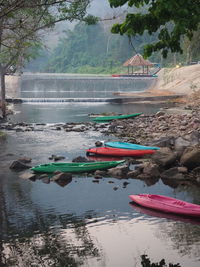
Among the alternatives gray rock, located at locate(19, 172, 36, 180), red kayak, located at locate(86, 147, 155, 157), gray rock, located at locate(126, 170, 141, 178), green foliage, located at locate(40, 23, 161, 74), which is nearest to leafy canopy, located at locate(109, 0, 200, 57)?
gray rock, located at locate(126, 170, 141, 178)

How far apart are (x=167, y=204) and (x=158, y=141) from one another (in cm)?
931

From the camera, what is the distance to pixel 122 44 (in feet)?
295

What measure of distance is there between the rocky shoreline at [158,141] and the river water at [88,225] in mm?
620

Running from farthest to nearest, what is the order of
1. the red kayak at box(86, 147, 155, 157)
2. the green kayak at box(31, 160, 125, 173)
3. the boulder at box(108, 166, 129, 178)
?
the red kayak at box(86, 147, 155, 157)
the green kayak at box(31, 160, 125, 173)
the boulder at box(108, 166, 129, 178)

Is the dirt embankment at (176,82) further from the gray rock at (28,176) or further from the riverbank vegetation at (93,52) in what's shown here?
the gray rock at (28,176)

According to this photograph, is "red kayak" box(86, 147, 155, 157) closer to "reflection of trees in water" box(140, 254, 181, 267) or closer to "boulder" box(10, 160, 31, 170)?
"boulder" box(10, 160, 31, 170)

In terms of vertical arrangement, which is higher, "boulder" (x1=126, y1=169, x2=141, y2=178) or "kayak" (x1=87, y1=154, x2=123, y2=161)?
"boulder" (x1=126, y1=169, x2=141, y2=178)

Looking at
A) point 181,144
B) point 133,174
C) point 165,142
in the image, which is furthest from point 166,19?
point 165,142

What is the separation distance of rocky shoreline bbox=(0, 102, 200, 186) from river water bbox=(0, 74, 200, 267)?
62 cm

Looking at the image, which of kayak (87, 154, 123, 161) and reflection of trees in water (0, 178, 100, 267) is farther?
kayak (87, 154, 123, 161)

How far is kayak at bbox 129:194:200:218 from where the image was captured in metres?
12.5

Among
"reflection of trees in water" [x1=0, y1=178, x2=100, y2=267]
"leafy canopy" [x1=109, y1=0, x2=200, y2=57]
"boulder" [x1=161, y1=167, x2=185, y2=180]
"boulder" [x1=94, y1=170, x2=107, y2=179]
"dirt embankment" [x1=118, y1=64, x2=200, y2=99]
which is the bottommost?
"reflection of trees in water" [x1=0, y1=178, x2=100, y2=267]

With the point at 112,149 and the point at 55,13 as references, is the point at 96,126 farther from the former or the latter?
the point at 112,149

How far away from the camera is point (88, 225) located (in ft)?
39.8
